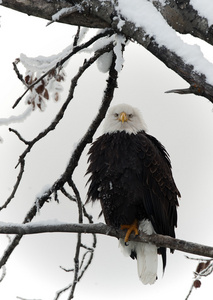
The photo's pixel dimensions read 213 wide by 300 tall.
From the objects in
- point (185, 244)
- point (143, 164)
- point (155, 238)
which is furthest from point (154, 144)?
point (185, 244)

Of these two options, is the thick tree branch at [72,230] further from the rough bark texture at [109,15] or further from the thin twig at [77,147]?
the rough bark texture at [109,15]

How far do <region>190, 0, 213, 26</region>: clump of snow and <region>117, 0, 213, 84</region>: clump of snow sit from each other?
1.19 ft

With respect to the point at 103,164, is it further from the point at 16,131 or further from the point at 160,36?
the point at 160,36

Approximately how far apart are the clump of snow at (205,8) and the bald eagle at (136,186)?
4.32 ft

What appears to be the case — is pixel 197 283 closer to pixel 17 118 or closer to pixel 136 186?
pixel 136 186

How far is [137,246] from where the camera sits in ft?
13.1

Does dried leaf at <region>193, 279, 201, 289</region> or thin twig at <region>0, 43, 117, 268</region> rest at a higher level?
thin twig at <region>0, 43, 117, 268</region>

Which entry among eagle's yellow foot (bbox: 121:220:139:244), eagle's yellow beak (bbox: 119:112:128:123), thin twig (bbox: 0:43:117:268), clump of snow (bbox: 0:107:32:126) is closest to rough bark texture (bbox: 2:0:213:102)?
thin twig (bbox: 0:43:117:268)

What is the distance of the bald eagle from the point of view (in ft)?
11.8

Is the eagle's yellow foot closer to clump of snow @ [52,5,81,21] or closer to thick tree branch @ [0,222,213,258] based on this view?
thick tree branch @ [0,222,213,258]

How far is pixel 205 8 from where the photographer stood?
255 centimetres

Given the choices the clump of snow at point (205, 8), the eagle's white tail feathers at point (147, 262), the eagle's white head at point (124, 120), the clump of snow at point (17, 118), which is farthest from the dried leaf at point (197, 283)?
the clump of snow at point (205, 8)

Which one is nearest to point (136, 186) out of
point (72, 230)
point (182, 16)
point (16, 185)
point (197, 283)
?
point (197, 283)

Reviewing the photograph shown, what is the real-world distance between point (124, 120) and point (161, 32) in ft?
5.99
